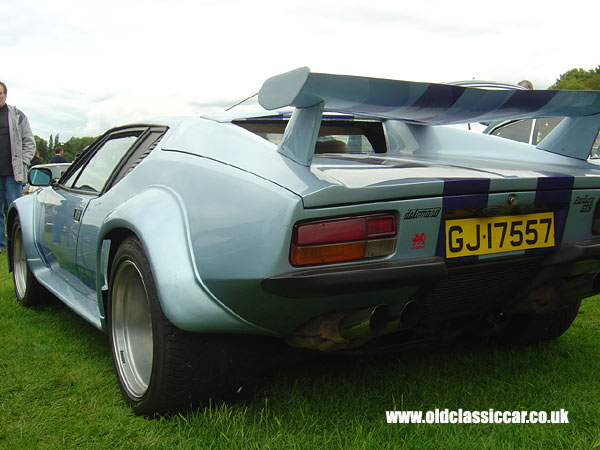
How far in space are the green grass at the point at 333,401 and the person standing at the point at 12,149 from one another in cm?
427

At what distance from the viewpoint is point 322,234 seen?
1717mm

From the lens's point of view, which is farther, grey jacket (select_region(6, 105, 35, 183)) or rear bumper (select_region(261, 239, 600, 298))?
grey jacket (select_region(6, 105, 35, 183))

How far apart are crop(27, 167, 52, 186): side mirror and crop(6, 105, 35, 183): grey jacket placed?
3574mm

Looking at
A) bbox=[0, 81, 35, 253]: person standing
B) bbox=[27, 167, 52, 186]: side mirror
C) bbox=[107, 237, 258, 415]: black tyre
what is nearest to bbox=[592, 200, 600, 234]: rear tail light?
bbox=[107, 237, 258, 415]: black tyre

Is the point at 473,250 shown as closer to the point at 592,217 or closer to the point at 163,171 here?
the point at 592,217

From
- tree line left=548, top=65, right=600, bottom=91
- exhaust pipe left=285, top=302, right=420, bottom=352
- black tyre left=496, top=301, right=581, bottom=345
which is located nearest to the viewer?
exhaust pipe left=285, top=302, right=420, bottom=352

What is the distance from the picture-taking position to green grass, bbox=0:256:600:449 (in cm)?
198

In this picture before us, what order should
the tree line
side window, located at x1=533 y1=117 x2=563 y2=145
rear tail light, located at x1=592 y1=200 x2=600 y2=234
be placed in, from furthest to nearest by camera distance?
the tree line < side window, located at x1=533 y1=117 x2=563 y2=145 < rear tail light, located at x1=592 y1=200 x2=600 y2=234

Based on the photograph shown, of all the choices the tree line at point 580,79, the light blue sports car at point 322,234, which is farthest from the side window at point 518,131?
the tree line at point 580,79

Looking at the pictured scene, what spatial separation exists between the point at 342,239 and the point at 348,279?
120 millimetres

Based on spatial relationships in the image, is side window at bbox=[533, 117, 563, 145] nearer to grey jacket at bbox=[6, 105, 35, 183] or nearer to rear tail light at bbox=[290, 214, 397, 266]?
rear tail light at bbox=[290, 214, 397, 266]

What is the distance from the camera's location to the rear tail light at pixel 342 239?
1.71m

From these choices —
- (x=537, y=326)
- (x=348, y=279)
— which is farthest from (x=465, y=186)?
(x=537, y=326)

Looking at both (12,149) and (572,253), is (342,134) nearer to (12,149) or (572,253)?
(572,253)
